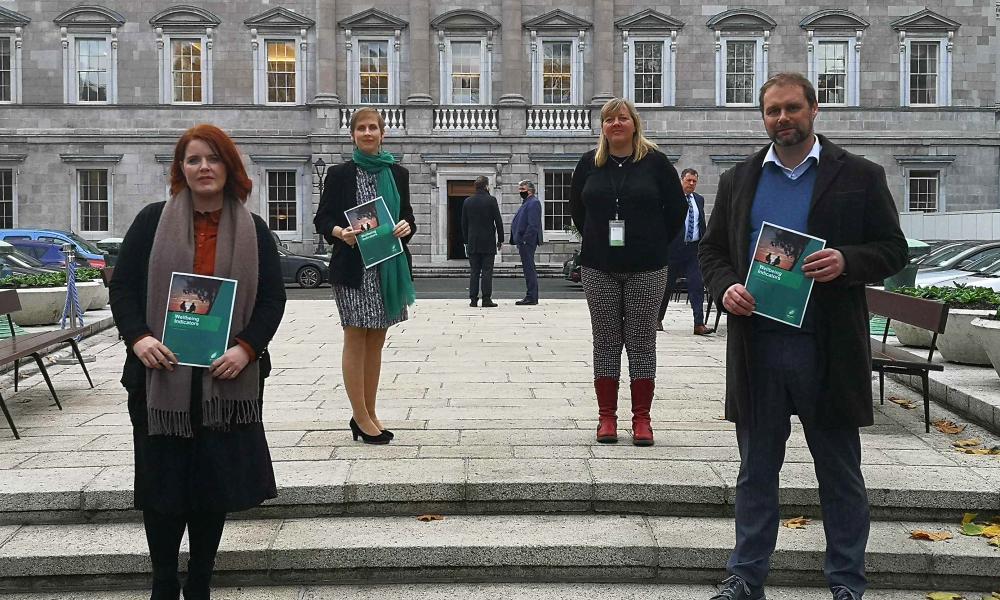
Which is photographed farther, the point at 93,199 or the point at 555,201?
the point at 555,201

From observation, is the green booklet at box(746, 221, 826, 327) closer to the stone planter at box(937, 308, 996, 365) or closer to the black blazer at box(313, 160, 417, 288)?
the black blazer at box(313, 160, 417, 288)

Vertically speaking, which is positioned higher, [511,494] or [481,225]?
[481,225]

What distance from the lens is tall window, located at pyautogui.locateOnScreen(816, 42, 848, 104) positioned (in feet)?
115

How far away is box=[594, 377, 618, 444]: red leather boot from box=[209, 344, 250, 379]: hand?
119 inches

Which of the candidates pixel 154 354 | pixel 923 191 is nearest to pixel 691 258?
pixel 154 354

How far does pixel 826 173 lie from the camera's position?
14.0ft

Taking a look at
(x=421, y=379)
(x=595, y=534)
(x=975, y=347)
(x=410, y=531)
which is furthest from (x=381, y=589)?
(x=975, y=347)

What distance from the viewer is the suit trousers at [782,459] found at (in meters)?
4.27

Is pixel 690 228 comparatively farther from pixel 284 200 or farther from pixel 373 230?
pixel 284 200

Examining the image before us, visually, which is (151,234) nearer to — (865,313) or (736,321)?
(736,321)

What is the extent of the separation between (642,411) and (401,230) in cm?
192

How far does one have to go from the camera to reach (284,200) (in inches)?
1400

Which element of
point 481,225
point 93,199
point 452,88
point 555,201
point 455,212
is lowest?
point 481,225

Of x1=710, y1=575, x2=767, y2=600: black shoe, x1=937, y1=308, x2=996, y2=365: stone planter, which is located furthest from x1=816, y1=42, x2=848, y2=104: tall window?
x1=710, y1=575, x2=767, y2=600: black shoe
